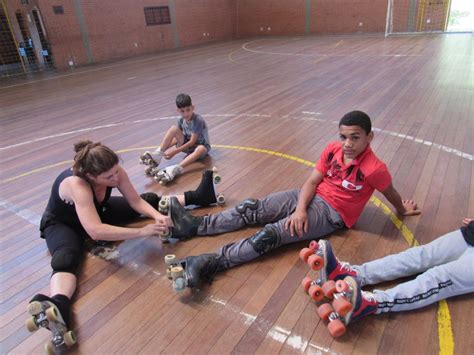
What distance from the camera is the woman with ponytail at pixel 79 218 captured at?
209cm

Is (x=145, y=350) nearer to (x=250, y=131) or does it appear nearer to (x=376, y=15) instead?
(x=250, y=131)

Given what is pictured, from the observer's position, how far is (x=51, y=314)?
5.81 ft

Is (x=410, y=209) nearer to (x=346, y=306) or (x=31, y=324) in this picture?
(x=346, y=306)

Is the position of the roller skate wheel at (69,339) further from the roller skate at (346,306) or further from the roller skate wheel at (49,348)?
the roller skate at (346,306)

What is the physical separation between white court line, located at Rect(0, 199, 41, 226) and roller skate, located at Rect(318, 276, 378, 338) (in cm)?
263

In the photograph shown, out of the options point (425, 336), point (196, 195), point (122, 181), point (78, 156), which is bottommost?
point (425, 336)

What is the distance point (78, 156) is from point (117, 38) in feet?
42.3

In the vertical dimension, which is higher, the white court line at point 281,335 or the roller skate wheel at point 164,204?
the roller skate wheel at point 164,204

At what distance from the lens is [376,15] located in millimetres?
15492

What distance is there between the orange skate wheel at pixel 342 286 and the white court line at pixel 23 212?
2646 mm

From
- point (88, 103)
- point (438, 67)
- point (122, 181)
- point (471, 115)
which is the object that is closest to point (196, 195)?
point (122, 181)

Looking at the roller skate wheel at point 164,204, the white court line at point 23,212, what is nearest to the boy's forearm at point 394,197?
the roller skate wheel at point 164,204

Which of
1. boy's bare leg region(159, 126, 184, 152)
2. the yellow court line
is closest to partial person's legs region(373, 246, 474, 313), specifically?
the yellow court line

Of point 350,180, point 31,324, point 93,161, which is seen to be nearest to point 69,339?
point 31,324
